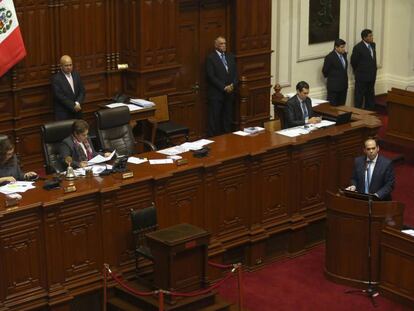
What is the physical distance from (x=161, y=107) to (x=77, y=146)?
3.37m

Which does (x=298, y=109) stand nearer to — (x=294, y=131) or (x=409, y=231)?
A: (x=294, y=131)

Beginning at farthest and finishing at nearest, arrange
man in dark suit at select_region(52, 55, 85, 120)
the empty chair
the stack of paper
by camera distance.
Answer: the stack of paper < man in dark suit at select_region(52, 55, 85, 120) < the empty chair

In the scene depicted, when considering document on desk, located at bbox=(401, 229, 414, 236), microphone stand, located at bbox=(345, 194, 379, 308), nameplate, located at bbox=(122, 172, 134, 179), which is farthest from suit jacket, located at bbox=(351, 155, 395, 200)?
nameplate, located at bbox=(122, 172, 134, 179)

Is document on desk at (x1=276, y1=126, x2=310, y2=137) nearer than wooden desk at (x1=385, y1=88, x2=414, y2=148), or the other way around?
document on desk at (x1=276, y1=126, x2=310, y2=137)

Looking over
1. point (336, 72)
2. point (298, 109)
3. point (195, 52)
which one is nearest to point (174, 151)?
point (298, 109)

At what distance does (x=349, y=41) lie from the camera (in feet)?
54.3

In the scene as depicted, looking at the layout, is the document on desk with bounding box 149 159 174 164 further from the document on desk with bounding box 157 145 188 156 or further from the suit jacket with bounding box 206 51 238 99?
the suit jacket with bounding box 206 51 238 99

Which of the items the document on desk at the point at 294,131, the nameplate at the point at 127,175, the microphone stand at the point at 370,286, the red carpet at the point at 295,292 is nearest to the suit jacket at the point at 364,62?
the document on desk at the point at 294,131

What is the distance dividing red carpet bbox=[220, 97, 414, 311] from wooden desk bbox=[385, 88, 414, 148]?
372cm

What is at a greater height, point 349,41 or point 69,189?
point 349,41

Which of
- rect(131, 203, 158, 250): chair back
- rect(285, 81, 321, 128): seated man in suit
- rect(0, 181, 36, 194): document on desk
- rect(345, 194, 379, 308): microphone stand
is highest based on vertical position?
rect(285, 81, 321, 128): seated man in suit

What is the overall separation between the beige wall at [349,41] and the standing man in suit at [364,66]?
0.36 metres

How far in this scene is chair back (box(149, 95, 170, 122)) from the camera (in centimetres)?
1350

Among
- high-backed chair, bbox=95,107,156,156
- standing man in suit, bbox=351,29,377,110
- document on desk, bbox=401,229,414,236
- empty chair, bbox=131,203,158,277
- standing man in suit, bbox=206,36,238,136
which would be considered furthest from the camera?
standing man in suit, bbox=351,29,377,110
